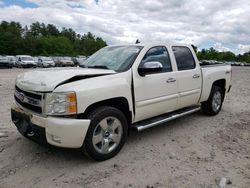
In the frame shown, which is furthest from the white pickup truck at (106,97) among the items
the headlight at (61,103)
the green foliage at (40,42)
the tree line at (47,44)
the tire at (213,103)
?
the green foliage at (40,42)

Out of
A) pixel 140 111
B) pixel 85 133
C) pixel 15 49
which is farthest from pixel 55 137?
pixel 15 49

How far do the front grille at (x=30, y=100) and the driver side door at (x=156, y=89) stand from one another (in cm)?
152

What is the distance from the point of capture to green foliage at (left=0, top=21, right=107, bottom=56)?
75.6 metres

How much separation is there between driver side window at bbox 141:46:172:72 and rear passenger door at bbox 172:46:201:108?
27 cm

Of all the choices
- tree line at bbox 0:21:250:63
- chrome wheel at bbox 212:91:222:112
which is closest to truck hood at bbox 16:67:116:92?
chrome wheel at bbox 212:91:222:112

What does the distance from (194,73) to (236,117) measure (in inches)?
76.4

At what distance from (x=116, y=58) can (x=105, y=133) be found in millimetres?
1472

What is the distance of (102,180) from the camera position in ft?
11.3

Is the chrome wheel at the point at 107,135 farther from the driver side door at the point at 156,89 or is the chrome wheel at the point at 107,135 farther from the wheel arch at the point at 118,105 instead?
the driver side door at the point at 156,89

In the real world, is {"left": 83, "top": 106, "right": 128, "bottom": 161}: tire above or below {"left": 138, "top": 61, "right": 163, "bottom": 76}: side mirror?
below

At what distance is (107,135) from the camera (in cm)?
403

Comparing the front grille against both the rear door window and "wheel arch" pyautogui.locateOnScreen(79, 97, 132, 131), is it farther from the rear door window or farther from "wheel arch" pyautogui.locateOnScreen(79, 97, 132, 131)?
the rear door window

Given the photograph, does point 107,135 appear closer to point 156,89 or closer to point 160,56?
point 156,89

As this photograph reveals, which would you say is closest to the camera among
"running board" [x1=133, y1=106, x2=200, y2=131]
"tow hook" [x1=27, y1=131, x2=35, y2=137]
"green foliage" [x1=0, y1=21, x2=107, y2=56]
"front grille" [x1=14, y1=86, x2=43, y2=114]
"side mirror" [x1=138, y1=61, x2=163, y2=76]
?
"front grille" [x1=14, y1=86, x2=43, y2=114]
